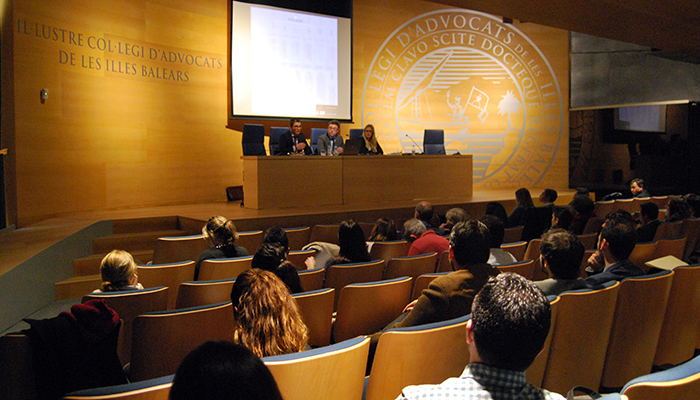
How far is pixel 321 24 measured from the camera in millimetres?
8805

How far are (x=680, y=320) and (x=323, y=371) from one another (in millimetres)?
2242

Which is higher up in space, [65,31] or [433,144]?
[65,31]

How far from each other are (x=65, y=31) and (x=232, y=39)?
2.40 meters

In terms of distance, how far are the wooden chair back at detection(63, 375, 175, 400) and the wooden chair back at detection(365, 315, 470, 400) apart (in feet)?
2.30

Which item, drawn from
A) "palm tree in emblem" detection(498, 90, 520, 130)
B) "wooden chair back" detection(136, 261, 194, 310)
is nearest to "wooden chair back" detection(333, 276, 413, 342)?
"wooden chair back" detection(136, 261, 194, 310)

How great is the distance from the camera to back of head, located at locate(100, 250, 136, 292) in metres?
2.49

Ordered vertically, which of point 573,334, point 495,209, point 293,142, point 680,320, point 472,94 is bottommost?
point 680,320

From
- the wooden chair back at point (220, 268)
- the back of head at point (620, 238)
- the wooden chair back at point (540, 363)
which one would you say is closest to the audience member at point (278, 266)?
the wooden chair back at point (220, 268)

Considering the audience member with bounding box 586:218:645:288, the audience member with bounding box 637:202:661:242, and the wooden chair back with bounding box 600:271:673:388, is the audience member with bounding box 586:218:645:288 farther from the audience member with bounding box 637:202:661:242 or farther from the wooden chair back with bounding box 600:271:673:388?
the audience member with bounding box 637:202:661:242

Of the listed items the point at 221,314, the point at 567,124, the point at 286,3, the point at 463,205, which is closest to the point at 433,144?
the point at 463,205

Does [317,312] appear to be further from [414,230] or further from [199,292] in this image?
[414,230]

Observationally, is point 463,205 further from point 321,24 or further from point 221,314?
point 221,314

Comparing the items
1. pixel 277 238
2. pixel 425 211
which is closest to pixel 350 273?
pixel 277 238

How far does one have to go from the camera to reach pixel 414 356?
1607 mm
